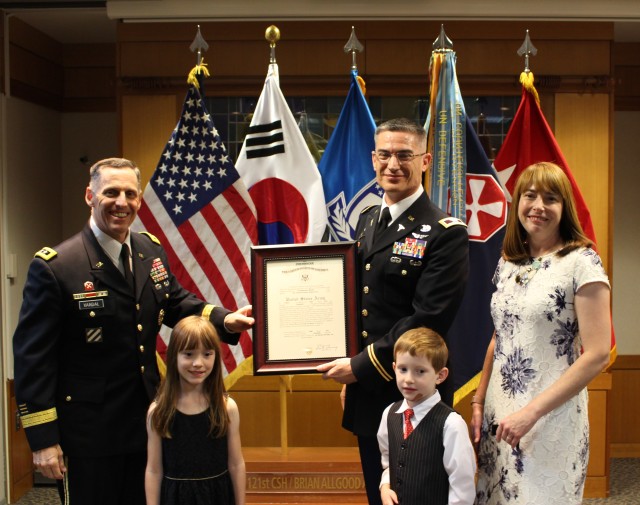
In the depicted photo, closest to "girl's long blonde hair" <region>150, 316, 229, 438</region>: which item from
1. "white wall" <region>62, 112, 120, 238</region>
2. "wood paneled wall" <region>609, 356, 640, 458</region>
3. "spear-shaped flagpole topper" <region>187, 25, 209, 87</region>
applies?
"spear-shaped flagpole topper" <region>187, 25, 209, 87</region>

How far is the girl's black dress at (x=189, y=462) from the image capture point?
8.24 ft

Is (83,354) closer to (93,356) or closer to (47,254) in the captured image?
(93,356)

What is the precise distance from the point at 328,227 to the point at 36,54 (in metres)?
2.36

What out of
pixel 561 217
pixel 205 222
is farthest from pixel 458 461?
pixel 205 222

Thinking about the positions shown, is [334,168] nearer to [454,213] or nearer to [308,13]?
[454,213]

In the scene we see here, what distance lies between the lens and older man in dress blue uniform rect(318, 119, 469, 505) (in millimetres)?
2570

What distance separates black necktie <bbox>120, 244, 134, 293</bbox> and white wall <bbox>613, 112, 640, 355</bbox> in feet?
13.0

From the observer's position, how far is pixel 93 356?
2.54 m

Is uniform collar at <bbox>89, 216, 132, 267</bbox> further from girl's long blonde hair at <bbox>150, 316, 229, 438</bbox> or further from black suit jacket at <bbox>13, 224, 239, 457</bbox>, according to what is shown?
girl's long blonde hair at <bbox>150, 316, 229, 438</bbox>

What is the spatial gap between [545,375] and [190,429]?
1.06 meters

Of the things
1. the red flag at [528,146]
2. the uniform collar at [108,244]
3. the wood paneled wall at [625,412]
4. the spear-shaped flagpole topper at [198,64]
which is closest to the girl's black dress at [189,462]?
the uniform collar at [108,244]

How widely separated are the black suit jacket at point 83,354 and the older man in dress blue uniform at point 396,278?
62cm

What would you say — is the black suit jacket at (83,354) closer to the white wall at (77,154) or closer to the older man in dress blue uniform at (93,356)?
the older man in dress blue uniform at (93,356)

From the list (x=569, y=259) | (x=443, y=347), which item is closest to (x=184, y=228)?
(x=443, y=347)
